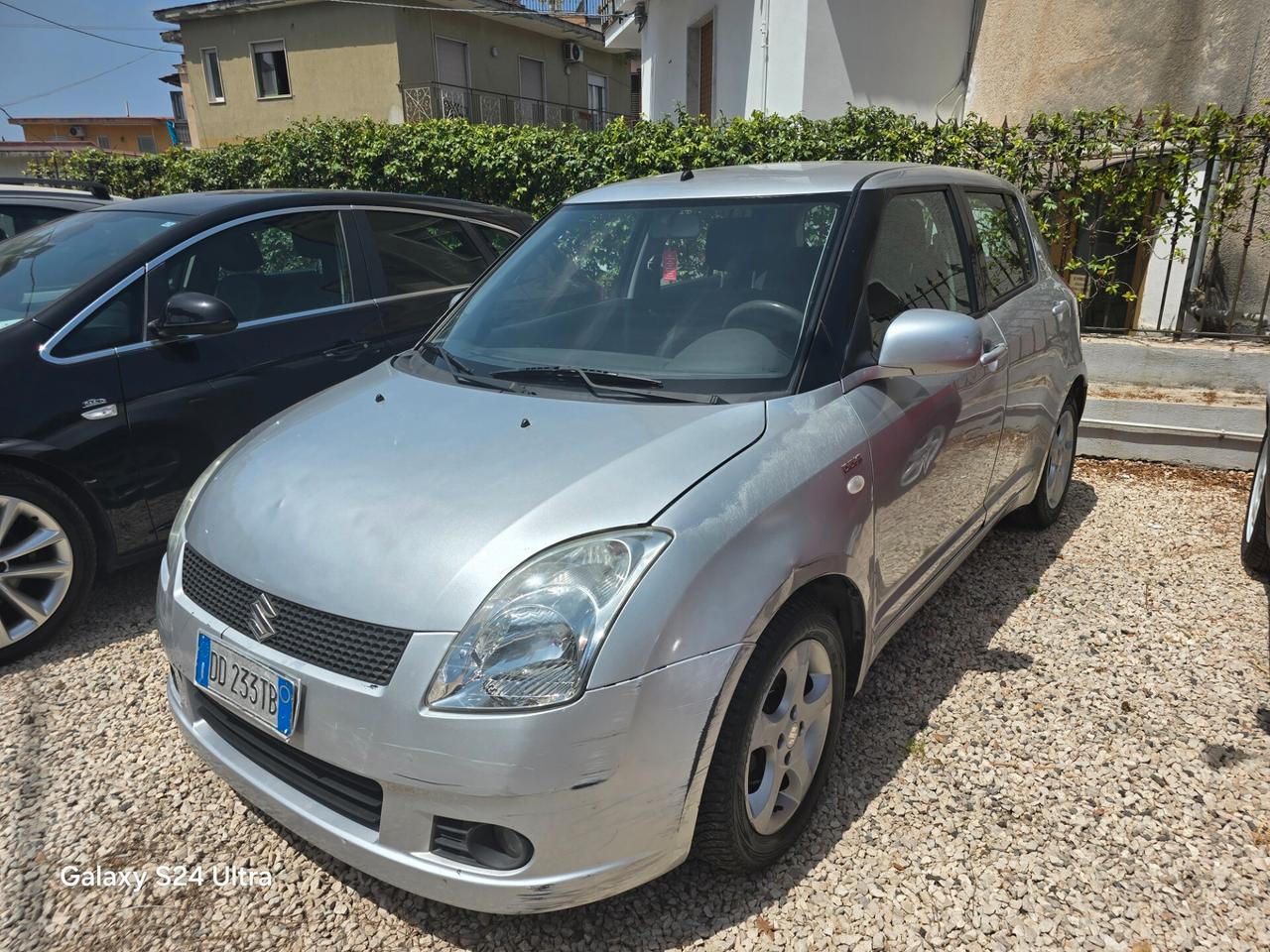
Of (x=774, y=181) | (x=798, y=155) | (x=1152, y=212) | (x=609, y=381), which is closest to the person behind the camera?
(x=609, y=381)

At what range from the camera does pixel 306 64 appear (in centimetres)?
2270

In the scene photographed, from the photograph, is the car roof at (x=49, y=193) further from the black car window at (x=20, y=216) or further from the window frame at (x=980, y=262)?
the window frame at (x=980, y=262)

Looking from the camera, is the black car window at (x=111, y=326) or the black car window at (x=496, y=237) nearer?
the black car window at (x=111, y=326)

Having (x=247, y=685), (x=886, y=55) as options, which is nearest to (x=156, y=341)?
(x=247, y=685)

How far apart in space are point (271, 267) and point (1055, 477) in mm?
4198

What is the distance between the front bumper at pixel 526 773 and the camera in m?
1.70

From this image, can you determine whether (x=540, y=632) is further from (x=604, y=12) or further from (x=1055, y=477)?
(x=604, y=12)

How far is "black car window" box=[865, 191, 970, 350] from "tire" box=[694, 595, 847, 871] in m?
1.00

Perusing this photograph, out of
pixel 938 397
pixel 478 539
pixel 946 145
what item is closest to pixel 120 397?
pixel 478 539

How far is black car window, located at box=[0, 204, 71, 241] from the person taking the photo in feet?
19.1

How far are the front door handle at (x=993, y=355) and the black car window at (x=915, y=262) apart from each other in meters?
0.19

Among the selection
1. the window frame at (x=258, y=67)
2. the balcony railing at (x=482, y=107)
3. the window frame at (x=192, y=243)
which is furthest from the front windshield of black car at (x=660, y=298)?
the window frame at (x=258, y=67)

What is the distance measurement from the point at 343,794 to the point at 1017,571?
337 cm

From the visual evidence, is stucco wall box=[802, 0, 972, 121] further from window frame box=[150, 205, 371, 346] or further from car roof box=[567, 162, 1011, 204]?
car roof box=[567, 162, 1011, 204]
